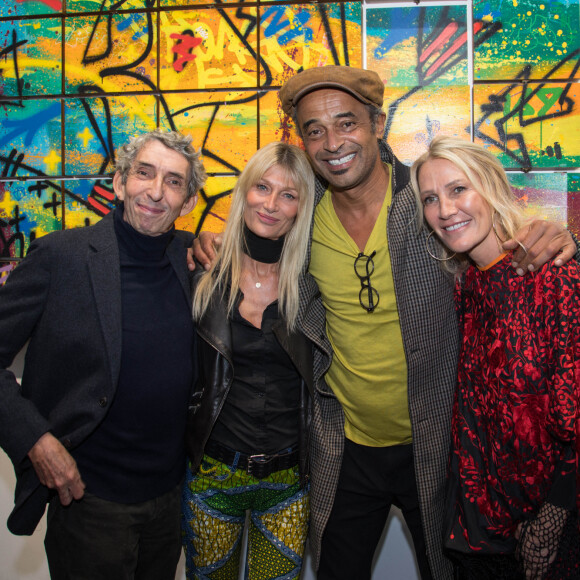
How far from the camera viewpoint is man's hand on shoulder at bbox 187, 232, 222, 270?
1761 millimetres

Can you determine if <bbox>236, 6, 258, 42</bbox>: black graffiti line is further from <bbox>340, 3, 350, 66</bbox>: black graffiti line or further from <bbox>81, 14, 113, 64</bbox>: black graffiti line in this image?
<bbox>81, 14, 113, 64</bbox>: black graffiti line

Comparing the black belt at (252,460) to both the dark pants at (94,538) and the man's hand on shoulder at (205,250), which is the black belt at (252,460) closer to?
the dark pants at (94,538)

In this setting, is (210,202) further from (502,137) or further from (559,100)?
(559,100)

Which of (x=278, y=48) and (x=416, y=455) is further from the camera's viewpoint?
(x=278, y=48)

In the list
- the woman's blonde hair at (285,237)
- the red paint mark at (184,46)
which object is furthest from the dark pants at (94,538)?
the red paint mark at (184,46)

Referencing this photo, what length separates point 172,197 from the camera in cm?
160

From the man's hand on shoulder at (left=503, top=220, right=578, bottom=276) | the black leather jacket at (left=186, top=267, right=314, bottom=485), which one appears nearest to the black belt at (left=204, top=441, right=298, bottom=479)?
the black leather jacket at (left=186, top=267, right=314, bottom=485)

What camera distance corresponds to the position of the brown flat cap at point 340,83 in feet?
5.57

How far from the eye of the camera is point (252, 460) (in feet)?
5.09

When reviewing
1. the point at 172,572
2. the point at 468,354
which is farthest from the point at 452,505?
the point at 172,572

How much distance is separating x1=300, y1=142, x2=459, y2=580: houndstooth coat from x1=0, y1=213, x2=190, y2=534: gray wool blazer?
0.66m

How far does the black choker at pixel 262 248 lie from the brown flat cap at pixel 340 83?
0.55 metres

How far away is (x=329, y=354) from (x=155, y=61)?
1.79 meters

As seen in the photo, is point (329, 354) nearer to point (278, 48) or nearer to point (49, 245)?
point (49, 245)
